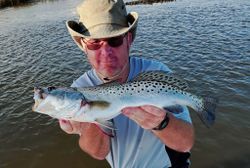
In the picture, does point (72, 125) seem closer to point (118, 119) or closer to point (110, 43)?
point (118, 119)

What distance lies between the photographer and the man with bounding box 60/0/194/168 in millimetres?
3953

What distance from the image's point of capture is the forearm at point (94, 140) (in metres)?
3.97

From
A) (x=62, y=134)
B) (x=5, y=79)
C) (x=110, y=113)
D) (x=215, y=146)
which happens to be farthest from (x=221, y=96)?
(x=5, y=79)

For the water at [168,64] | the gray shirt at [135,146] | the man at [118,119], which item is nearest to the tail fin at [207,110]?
the man at [118,119]

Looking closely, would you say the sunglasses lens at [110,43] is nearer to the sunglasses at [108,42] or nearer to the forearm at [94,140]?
the sunglasses at [108,42]

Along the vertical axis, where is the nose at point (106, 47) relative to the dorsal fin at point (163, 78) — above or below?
above

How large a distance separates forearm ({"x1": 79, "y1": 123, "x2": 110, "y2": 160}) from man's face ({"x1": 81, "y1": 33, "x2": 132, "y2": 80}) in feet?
2.26

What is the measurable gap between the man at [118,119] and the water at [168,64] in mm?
4202

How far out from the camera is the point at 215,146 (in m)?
A: 8.56

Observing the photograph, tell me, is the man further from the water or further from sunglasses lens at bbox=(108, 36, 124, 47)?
the water

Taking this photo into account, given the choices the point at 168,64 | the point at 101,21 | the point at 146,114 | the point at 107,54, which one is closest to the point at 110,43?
the point at 107,54

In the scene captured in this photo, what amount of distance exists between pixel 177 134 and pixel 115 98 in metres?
0.87

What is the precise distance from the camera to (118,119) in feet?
13.9

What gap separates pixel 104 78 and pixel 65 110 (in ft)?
3.30
